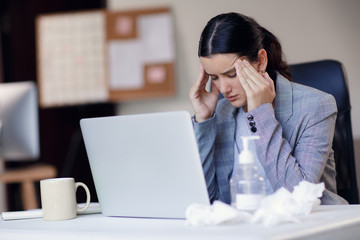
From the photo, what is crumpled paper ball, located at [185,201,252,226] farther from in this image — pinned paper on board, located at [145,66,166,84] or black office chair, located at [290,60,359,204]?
pinned paper on board, located at [145,66,166,84]

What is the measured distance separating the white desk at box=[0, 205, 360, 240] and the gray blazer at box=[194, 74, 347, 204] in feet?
0.97

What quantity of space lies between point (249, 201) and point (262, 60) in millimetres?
716

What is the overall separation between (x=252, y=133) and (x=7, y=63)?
254 centimetres

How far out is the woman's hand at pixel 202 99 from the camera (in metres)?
1.49

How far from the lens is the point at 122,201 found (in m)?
1.03

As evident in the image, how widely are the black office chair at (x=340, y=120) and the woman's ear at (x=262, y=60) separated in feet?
0.69

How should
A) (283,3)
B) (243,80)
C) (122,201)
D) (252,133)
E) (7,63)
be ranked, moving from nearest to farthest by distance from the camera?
(122,201) → (252,133) → (243,80) → (283,3) → (7,63)

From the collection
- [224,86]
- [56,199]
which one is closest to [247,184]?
[56,199]

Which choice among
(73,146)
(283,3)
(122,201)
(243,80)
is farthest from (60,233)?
(73,146)

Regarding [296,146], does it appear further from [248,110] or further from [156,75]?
[156,75]

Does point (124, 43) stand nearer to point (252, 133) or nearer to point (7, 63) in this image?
point (7, 63)

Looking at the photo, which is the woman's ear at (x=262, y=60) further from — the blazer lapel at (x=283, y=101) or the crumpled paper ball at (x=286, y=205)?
the crumpled paper ball at (x=286, y=205)

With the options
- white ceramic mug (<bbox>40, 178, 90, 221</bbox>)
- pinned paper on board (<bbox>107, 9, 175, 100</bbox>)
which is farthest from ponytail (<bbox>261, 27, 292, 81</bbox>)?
pinned paper on board (<bbox>107, 9, 175, 100</bbox>)

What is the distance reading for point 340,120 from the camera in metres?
1.67
